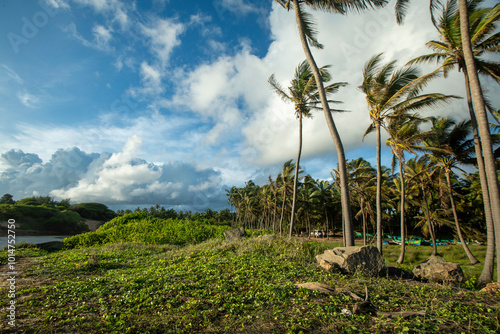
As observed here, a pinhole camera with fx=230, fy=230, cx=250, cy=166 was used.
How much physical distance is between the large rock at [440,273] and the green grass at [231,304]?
164cm

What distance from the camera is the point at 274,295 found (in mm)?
4262

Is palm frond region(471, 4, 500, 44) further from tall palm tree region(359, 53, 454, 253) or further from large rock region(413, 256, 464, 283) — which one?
large rock region(413, 256, 464, 283)

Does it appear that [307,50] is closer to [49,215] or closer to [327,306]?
[327,306]

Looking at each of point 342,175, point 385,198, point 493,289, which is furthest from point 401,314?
point 385,198

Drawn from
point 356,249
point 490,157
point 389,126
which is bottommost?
point 356,249

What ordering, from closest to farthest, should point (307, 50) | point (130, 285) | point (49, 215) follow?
point (130, 285) < point (307, 50) < point (49, 215)

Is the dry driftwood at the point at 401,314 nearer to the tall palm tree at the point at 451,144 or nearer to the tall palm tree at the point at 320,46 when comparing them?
the tall palm tree at the point at 320,46

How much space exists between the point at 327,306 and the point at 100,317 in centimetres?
366

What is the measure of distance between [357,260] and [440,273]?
7.65ft

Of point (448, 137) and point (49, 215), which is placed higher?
point (448, 137)

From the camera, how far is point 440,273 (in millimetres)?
6273

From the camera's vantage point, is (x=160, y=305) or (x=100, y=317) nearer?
(x=100, y=317)

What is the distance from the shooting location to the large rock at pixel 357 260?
6.08 metres

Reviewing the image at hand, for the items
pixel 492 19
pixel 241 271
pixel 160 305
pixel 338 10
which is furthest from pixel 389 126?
pixel 160 305
